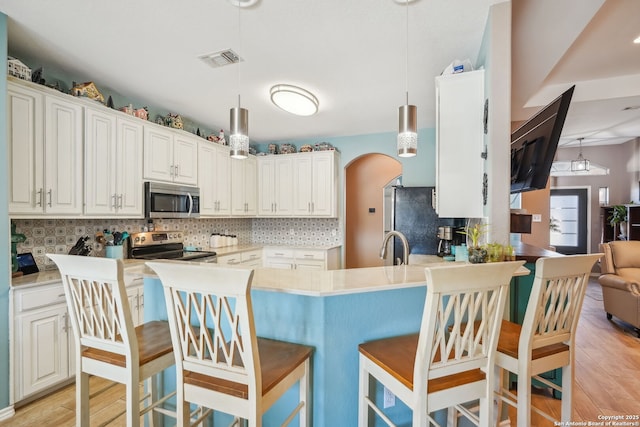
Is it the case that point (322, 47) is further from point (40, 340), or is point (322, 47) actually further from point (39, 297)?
point (40, 340)

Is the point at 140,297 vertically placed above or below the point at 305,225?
below

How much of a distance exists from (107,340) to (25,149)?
171 centimetres

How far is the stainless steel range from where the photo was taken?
3.01m

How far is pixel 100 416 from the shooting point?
1.92 meters

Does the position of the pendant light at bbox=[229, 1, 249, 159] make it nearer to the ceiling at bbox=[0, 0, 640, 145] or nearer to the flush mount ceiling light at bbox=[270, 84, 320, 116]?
the ceiling at bbox=[0, 0, 640, 145]

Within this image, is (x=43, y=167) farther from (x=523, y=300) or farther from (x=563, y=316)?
(x=523, y=300)

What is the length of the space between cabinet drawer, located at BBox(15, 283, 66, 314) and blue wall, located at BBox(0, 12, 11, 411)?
0.07 metres

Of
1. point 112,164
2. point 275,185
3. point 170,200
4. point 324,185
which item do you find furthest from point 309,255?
point 112,164

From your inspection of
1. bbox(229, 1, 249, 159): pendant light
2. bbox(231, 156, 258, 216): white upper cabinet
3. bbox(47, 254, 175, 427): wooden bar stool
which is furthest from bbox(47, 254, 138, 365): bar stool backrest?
bbox(231, 156, 258, 216): white upper cabinet

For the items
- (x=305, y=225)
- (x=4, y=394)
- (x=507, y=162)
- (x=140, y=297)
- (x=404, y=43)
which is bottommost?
(x=4, y=394)

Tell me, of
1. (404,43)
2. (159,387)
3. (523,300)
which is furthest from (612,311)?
(159,387)

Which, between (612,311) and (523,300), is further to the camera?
(612,311)

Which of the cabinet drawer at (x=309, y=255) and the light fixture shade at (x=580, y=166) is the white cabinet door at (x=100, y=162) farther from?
the light fixture shade at (x=580, y=166)

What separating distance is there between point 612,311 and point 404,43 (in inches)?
160
